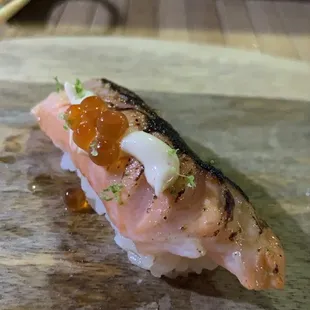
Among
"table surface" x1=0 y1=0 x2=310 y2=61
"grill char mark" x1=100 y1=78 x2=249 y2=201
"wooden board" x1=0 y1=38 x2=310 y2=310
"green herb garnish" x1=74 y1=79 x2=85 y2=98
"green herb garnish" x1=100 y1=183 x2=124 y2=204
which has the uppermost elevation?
"green herb garnish" x1=74 y1=79 x2=85 y2=98

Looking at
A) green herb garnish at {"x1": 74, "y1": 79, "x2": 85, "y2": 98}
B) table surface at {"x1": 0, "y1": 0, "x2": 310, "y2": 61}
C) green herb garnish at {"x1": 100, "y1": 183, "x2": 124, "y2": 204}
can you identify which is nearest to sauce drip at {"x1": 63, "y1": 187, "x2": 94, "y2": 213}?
green herb garnish at {"x1": 100, "y1": 183, "x2": 124, "y2": 204}

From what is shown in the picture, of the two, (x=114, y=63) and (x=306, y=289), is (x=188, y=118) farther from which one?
(x=306, y=289)

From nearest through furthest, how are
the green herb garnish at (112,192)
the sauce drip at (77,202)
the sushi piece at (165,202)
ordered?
the sushi piece at (165,202)
the green herb garnish at (112,192)
the sauce drip at (77,202)

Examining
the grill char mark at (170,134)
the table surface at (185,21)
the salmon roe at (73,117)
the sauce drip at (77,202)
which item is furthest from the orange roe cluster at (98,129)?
the table surface at (185,21)

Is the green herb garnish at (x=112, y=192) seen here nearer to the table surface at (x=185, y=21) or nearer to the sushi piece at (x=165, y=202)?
the sushi piece at (x=165, y=202)

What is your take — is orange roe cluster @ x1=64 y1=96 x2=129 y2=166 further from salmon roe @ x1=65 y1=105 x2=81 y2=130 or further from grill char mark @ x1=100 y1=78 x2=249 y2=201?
grill char mark @ x1=100 y1=78 x2=249 y2=201

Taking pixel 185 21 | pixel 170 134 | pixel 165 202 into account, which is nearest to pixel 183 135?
pixel 170 134
